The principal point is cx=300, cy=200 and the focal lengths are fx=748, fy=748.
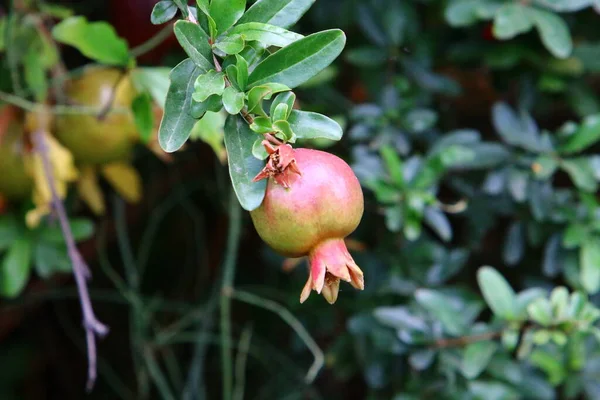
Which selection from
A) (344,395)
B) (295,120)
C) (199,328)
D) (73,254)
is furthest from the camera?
(344,395)

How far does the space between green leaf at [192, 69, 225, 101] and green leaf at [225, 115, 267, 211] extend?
27 millimetres

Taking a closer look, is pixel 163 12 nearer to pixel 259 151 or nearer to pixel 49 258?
pixel 259 151

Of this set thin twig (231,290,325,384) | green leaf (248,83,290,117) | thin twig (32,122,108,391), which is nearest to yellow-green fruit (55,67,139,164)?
thin twig (32,122,108,391)

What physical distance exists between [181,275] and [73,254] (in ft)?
2.98

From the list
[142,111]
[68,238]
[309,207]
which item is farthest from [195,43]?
[68,238]

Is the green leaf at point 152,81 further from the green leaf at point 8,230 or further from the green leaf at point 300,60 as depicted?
the green leaf at point 8,230

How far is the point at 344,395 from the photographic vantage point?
1.54 metres

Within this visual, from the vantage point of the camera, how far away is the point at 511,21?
0.98m

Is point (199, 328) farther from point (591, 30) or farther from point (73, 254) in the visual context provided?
point (591, 30)

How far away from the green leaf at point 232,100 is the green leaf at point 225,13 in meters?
0.05

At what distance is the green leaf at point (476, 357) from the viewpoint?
0.91 m

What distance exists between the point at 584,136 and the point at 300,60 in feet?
2.04

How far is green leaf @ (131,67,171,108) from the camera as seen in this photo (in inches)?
31.0

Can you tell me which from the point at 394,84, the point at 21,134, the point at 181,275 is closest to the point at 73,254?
the point at 21,134
